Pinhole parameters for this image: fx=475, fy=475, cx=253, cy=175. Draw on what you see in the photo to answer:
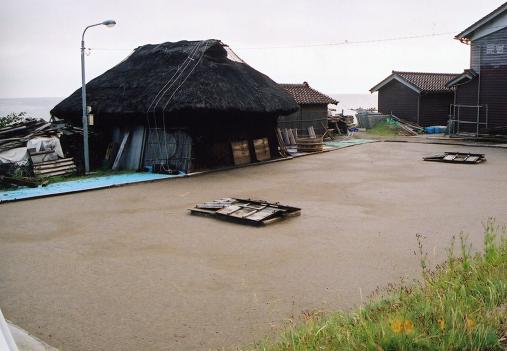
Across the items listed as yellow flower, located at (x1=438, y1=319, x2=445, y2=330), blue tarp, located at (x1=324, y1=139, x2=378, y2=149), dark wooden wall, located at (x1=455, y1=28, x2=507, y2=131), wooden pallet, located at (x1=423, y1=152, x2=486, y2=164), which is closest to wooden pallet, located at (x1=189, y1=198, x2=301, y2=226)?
yellow flower, located at (x1=438, y1=319, x2=445, y2=330)

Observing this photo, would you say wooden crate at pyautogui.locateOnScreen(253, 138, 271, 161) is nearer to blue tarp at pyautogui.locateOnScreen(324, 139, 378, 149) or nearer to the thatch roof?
the thatch roof

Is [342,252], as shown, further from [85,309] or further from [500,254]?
[85,309]

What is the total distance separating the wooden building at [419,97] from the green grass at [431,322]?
34225 millimetres

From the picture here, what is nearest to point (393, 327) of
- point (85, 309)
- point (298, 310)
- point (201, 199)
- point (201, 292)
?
point (298, 310)

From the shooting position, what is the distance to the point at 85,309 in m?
6.52

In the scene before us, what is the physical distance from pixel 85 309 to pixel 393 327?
14.4 feet

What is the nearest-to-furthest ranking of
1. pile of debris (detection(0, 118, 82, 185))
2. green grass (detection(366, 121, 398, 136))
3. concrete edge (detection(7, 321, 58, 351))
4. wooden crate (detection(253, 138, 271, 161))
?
1. concrete edge (detection(7, 321, 58, 351))
2. pile of debris (detection(0, 118, 82, 185))
3. wooden crate (detection(253, 138, 271, 161))
4. green grass (detection(366, 121, 398, 136))

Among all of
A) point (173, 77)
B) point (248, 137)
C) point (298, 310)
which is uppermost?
point (173, 77)

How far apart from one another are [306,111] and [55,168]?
18458 millimetres

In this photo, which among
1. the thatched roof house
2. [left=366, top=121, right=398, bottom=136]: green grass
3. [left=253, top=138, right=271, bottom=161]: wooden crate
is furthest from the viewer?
[left=366, top=121, right=398, bottom=136]: green grass

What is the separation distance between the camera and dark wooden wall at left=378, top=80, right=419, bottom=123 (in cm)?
3834

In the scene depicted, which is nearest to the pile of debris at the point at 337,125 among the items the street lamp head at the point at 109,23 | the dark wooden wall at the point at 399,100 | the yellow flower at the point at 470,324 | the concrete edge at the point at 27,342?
the dark wooden wall at the point at 399,100

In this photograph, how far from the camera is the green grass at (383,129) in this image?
123 ft

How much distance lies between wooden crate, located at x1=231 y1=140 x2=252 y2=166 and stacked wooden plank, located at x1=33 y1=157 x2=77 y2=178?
6.81m
